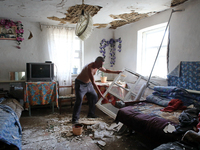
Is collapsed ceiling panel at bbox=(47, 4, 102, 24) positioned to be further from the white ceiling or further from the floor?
the floor

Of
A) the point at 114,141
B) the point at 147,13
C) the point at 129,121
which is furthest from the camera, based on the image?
the point at 147,13

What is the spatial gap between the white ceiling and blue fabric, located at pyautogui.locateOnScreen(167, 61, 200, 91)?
1224 millimetres

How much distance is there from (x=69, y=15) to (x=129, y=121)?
2687mm

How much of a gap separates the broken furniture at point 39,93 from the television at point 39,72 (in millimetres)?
181

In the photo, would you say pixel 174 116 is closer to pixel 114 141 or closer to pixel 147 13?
pixel 114 141

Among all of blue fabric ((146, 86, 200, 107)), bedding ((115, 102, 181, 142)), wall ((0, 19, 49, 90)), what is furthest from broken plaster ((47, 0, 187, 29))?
bedding ((115, 102, 181, 142))

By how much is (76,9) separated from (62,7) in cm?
28

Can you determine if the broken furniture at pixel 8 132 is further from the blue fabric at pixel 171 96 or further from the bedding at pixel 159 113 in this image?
the blue fabric at pixel 171 96

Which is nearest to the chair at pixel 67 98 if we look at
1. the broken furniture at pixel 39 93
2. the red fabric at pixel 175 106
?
the broken furniture at pixel 39 93

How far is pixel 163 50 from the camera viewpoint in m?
3.55

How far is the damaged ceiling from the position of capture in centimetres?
280

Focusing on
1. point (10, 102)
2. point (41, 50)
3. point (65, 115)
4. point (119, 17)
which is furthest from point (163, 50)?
point (10, 102)

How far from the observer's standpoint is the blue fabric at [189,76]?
2678 mm

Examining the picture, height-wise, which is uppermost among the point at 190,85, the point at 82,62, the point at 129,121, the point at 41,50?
the point at 41,50
